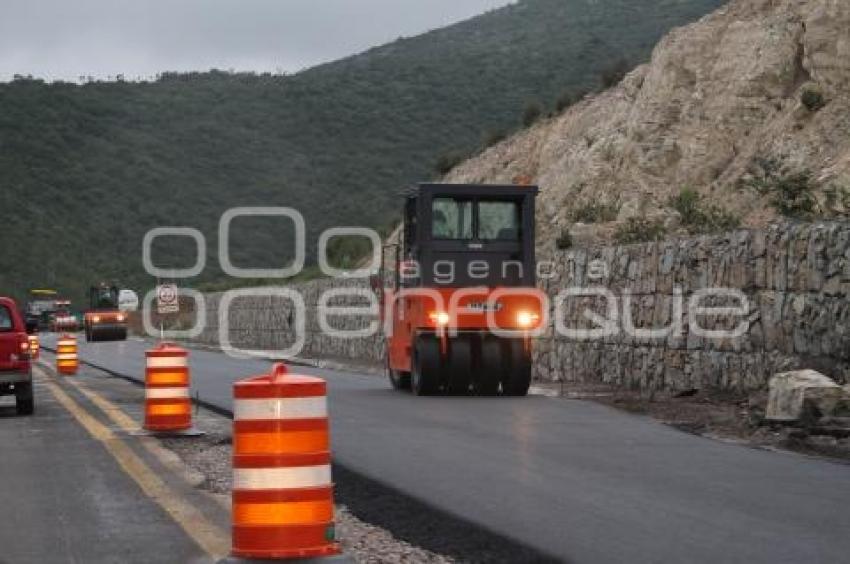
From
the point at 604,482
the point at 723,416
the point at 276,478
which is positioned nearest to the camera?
the point at 276,478

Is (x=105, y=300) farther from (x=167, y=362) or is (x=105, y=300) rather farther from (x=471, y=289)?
(x=167, y=362)

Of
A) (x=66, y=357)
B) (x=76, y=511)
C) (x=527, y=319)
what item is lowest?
(x=76, y=511)

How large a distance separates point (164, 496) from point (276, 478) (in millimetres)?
3832

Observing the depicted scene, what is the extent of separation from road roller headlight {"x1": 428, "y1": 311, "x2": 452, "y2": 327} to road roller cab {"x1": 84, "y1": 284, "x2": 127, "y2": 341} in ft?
165

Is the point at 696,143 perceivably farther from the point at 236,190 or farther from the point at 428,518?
the point at 236,190

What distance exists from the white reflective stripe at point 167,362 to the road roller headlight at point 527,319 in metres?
8.20

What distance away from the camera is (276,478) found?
8.44 m

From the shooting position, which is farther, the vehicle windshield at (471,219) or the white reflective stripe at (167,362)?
the vehicle windshield at (471,219)

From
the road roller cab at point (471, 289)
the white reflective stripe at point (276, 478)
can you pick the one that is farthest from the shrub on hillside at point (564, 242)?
the white reflective stripe at point (276, 478)

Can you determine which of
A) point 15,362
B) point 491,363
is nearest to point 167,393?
point 15,362

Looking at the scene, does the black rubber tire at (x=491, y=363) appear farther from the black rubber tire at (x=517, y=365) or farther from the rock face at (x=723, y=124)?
the rock face at (x=723, y=124)

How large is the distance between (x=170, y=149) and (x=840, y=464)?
107 meters

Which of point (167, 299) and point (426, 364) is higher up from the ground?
point (167, 299)

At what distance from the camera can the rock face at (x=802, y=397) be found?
17281mm
